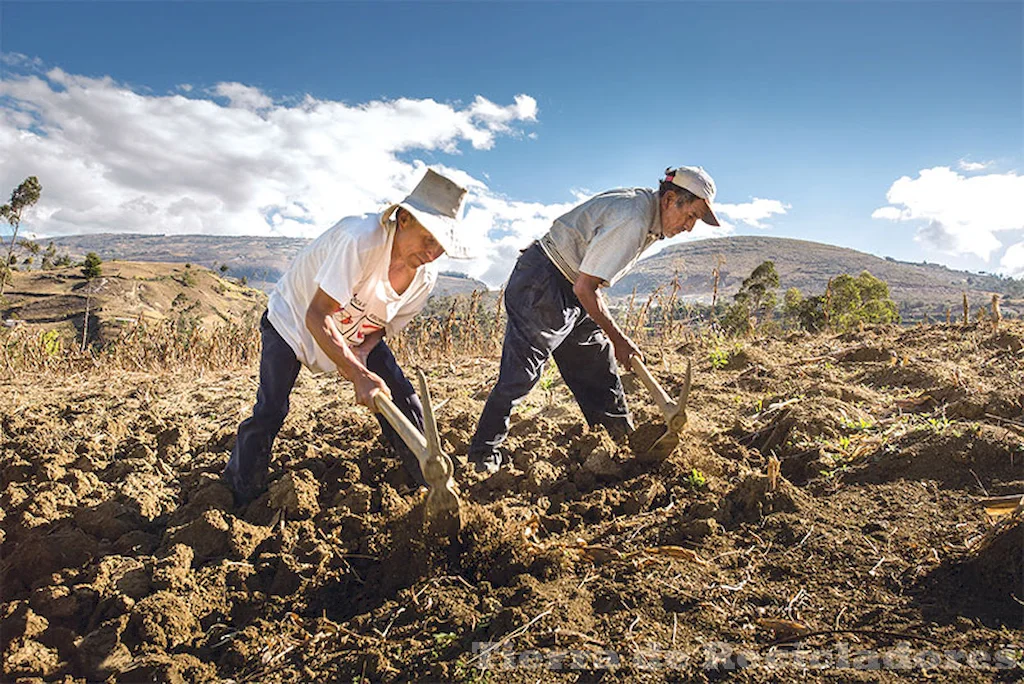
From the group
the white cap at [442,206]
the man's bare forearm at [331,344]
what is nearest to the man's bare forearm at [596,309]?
the white cap at [442,206]

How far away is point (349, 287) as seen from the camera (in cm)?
233

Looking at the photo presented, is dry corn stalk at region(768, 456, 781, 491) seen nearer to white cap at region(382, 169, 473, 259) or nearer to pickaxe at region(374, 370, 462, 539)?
pickaxe at region(374, 370, 462, 539)

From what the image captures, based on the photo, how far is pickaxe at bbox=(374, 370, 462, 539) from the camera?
2.16 m

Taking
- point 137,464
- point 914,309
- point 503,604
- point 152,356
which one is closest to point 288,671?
point 503,604

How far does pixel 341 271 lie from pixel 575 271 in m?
1.21

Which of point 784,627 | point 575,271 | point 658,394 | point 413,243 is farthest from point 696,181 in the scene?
point 784,627

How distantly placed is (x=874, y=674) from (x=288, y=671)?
1.65 metres

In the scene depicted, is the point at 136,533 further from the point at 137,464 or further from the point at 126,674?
the point at 126,674

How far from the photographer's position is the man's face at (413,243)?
7.98ft

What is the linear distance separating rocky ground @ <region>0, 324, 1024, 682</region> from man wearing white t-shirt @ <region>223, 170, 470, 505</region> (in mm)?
272

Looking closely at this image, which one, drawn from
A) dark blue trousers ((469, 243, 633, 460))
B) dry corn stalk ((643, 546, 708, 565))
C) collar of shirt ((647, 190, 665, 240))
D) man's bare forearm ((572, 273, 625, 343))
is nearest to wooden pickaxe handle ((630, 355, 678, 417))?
man's bare forearm ((572, 273, 625, 343))

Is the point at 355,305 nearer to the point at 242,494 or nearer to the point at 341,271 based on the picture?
the point at 341,271

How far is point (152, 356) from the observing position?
27.1 ft

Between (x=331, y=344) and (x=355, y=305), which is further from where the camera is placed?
(x=355, y=305)
